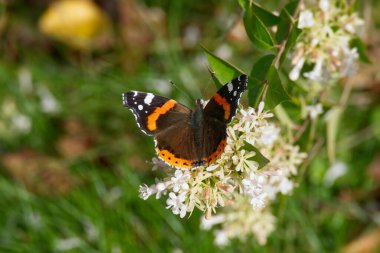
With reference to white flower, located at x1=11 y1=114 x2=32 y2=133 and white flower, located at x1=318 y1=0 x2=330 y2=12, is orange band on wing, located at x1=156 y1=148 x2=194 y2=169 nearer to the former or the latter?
white flower, located at x1=318 y1=0 x2=330 y2=12

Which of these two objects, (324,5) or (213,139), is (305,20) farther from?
(213,139)

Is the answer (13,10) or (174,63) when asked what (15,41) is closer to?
(13,10)

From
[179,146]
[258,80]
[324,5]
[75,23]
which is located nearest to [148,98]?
[179,146]

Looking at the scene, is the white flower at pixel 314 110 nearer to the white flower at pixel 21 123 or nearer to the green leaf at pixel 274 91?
the green leaf at pixel 274 91

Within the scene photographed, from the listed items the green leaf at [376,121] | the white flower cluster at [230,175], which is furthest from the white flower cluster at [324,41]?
the green leaf at [376,121]

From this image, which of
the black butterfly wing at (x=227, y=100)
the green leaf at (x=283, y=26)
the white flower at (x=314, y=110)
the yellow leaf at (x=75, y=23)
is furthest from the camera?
the yellow leaf at (x=75, y=23)

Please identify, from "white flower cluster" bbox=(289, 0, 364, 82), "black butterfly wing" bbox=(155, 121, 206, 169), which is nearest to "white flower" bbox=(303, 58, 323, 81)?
"white flower cluster" bbox=(289, 0, 364, 82)

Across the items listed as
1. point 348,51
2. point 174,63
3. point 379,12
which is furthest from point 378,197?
point 348,51

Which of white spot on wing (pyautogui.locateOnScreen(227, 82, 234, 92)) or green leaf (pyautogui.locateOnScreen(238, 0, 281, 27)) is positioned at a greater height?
green leaf (pyautogui.locateOnScreen(238, 0, 281, 27))
